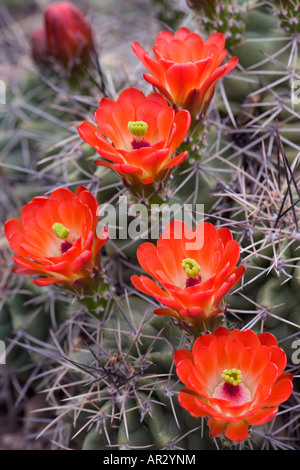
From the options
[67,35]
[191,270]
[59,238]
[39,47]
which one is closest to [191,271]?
[191,270]

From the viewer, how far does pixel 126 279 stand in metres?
1.38

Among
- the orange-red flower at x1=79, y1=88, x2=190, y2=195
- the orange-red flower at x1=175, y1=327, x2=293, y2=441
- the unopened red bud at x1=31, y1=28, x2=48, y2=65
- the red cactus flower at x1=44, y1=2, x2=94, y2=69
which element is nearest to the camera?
the orange-red flower at x1=175, y1=327, x2=293, y2=441

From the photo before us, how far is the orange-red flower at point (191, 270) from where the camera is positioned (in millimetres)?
937

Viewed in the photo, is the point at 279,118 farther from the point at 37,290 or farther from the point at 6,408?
the point at 6,408

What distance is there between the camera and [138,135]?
1068mm

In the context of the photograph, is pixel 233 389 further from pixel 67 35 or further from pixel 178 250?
pixel 67 35

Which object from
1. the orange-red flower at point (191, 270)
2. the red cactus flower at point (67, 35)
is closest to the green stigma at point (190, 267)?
the orange-red flower at point (191, 270)

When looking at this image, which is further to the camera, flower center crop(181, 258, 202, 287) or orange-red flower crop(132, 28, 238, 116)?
orange-red flower crop(132, 28, 238, 116)

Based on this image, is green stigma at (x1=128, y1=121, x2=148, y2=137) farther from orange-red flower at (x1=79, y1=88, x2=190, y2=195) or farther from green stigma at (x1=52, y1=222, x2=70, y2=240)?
green stigma at (x1=52, y1=222, x2=70, y2=240)

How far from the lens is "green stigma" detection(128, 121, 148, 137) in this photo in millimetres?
1055

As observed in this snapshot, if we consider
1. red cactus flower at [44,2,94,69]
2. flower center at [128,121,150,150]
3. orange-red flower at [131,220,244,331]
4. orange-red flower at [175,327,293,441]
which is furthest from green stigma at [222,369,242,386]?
red cactus flower at [44,2,94,69]

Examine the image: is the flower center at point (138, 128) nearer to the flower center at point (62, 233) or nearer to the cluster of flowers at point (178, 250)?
the cluster of flowers at point (178, 250)

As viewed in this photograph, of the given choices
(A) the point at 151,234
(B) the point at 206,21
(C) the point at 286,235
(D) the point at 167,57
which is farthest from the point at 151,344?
(B) the point at 206,21
